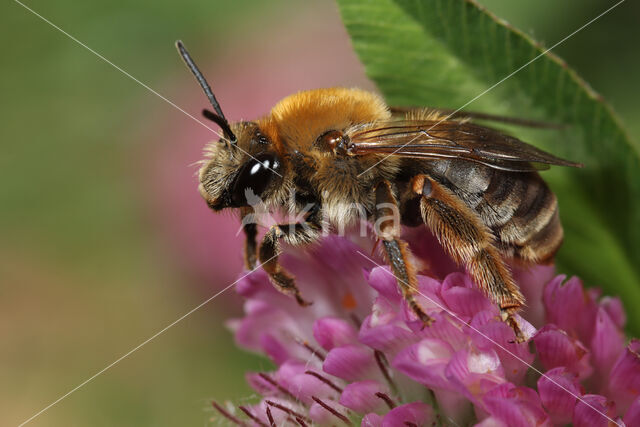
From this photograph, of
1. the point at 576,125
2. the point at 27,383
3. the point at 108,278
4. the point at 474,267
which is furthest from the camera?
the point at 108,278

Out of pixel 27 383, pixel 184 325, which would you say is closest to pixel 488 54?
pixel 184 325

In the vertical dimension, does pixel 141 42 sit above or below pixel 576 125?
above

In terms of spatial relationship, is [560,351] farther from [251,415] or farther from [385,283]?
[251,415]

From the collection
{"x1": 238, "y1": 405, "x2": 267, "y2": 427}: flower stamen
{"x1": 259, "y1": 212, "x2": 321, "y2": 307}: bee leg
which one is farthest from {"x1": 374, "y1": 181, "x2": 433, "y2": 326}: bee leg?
{"x1": 238, "y1": 405, "x2": 267, "y2": 427}: flower stamen

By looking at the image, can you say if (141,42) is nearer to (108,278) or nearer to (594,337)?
(108,278)

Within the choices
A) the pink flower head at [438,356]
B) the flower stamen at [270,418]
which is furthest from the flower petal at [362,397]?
the flower stamen at [270,418]

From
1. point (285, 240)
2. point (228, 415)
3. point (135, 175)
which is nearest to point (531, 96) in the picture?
point (285, 240)
